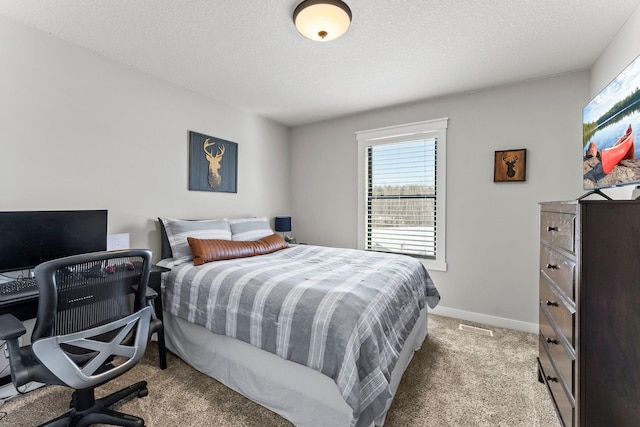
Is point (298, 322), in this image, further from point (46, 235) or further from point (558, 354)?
point (46, 235)

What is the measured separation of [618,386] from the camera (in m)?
1.17


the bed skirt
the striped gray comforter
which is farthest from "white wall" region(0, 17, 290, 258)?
the bed skirt

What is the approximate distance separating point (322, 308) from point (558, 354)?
1.30 metres

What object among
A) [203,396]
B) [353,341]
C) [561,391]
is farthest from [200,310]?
[561,391]

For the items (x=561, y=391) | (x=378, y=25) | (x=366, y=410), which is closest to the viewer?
(x=366, y=410)

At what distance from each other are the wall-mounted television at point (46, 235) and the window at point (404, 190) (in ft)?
9.27

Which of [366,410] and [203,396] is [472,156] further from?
[203,396]

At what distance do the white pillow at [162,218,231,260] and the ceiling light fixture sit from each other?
190 centimetres

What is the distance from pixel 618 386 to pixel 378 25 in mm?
2345

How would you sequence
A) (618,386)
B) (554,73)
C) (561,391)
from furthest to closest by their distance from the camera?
(554,73) → (561,391) → (618,386)

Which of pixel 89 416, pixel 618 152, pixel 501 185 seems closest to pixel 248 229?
pixel 89 416

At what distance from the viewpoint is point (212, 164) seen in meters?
3.21

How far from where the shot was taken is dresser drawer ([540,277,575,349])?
52.4 inches

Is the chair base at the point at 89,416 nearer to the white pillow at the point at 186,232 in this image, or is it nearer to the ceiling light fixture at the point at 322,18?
the white pillow at the point at 186,232
